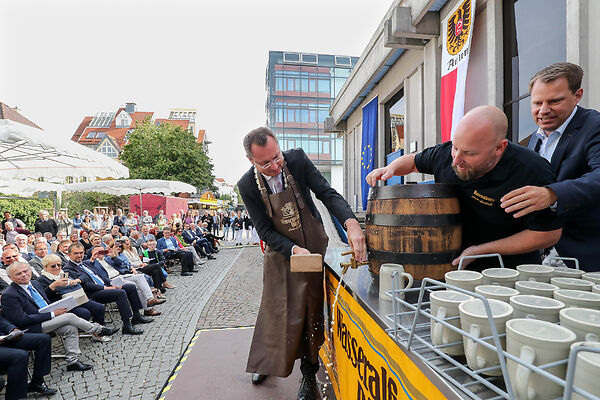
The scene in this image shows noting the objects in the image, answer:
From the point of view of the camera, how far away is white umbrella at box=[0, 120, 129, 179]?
217 inches

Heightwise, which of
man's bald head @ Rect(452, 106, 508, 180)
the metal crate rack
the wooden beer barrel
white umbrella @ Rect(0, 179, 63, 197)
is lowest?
the metal crate rack

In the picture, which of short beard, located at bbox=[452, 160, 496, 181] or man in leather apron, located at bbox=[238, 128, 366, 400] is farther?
man in leather apron, located at bbox=[238, 128, 366, 400]

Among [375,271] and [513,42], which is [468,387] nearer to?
[375,271]

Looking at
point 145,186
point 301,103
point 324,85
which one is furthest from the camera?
point 324,85

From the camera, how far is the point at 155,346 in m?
4.23

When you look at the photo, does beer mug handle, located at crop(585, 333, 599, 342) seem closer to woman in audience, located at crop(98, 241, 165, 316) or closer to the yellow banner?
the yellow banner

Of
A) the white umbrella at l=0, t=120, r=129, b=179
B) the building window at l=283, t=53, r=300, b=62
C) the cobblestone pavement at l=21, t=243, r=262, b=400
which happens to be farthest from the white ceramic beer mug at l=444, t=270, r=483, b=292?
the building window at l=283, t=53, r=300, b=62

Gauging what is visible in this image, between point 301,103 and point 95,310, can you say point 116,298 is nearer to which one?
point 95,310

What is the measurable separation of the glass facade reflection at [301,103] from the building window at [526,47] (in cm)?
3716

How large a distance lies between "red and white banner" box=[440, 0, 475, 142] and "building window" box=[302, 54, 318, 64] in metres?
40.5

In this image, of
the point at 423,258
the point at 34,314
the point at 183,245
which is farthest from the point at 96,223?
the point at 423,258

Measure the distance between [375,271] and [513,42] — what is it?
4.80 m

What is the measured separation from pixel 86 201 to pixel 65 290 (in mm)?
26132

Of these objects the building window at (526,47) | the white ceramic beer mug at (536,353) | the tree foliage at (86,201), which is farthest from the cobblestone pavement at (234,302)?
the tree foliage at (86,201)
